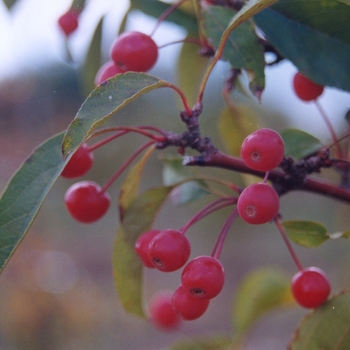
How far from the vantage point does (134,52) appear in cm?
88

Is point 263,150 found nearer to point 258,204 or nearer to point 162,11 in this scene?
point 258,204

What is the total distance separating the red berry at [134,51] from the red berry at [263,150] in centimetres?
31

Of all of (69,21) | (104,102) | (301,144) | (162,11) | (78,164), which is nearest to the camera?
(104,102)

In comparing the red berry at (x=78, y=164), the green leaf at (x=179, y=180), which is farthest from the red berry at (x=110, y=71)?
the green leaf at (x=179, y=180)

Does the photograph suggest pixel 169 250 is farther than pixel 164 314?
No

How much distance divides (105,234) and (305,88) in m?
8.44

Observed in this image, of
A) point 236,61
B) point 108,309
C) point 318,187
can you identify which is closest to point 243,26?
point 236,61

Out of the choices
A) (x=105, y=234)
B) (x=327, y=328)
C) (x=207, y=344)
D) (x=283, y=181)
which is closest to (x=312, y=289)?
(x=327, y=328)

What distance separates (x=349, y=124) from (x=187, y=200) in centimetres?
Result: 39

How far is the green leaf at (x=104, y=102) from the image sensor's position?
0.60 metres

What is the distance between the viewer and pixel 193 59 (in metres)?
1.30

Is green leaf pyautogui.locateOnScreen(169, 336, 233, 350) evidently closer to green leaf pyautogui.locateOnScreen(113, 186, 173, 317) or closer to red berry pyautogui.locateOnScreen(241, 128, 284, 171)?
green leaf pyautogui.locateOnScreen(113, 186, 173, 317)

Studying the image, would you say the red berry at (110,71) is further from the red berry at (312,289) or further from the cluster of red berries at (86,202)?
the red berry at (312,289)

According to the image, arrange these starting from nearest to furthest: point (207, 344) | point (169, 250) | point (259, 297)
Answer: point (169, 250), point (207, 344), point (259, 297)
